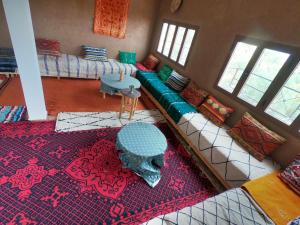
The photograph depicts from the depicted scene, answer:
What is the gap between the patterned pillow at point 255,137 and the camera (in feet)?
6.78

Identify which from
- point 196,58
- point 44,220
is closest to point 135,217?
point 44,220

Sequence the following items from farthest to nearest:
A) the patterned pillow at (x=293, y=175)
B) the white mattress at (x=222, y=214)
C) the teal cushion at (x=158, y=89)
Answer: the teal cushion at (x=158, y=89) < the patterned pillow at (x=293, y=175) < the white mattress at (x=222, y=214)

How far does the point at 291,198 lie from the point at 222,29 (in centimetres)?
260

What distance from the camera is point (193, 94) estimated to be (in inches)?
127

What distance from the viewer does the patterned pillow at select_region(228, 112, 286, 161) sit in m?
2.07

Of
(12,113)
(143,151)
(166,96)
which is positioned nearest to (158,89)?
(166,96)

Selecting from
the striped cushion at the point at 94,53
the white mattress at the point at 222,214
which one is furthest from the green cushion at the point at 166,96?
the white mattress at the point at 222,214

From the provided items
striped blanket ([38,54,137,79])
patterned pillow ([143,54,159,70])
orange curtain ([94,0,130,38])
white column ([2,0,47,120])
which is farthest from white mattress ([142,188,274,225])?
orange curtain ([94,0,130,38])

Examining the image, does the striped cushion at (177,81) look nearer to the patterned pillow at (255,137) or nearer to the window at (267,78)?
the window at (267,78)

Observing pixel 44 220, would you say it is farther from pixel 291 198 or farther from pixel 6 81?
pixel 6 81

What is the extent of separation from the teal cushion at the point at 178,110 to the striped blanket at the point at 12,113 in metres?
2.41

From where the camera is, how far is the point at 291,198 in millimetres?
1642

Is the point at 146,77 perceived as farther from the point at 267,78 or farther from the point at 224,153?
the point at 224,153

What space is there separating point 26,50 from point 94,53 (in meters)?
2.54
